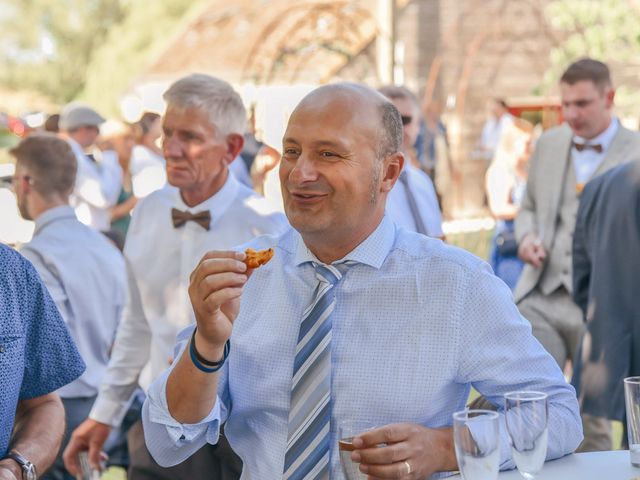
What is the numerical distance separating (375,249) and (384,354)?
11.7 inches

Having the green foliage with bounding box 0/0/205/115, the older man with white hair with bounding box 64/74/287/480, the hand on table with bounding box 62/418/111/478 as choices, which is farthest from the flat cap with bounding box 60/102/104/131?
the green foliage with bounding box 0/0/205/115

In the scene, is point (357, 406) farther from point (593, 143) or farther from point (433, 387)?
point (593, 143)

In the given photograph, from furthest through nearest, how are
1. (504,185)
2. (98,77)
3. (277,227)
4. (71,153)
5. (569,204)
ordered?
(98,77), (504,185), (569,204), (71,153), (277,227)

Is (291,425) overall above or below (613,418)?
above

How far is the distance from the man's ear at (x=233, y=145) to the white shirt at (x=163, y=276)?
11cm

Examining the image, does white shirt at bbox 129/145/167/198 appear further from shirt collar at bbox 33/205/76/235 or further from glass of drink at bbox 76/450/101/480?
glass of drink at bbox 76/450/101/480

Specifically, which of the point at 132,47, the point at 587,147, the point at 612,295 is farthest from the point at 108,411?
the point at 132,47

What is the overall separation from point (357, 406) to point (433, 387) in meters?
0.20

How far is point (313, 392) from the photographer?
2980 mm

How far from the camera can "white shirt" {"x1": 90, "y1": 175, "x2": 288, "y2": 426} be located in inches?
185

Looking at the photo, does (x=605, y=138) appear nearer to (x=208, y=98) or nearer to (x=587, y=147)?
(x=587, y=147)

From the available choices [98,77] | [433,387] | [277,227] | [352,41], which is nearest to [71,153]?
[277,227]

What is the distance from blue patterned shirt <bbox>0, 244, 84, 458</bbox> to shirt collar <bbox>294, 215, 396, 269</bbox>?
27.7 inches

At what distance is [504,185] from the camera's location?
9.62m
